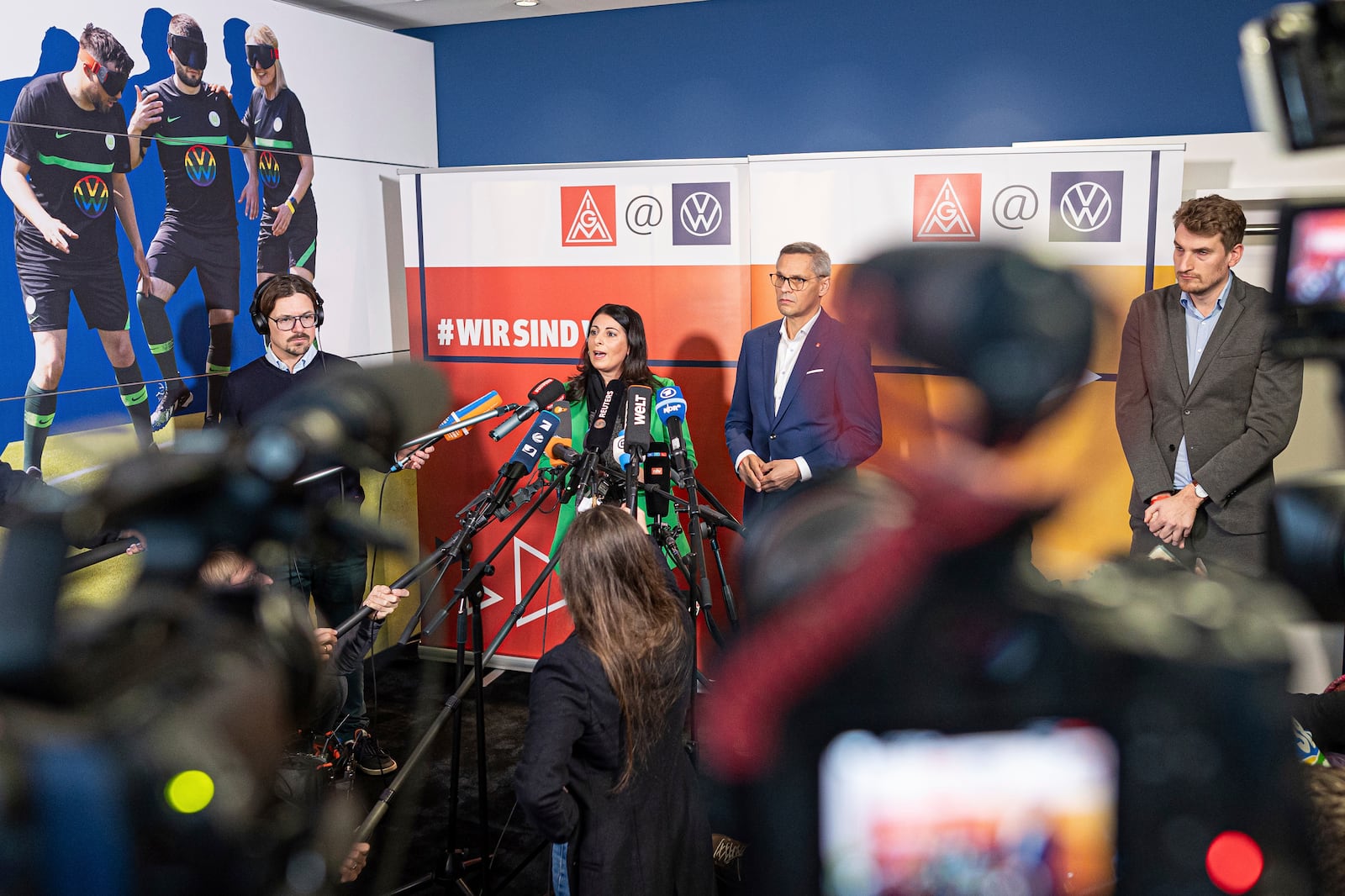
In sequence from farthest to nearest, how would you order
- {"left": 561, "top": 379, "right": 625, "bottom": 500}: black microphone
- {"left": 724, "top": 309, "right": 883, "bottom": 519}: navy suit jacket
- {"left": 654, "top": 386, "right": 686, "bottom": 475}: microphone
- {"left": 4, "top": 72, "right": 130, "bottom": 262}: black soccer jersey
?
{"left": 561, "top": 379, "right": 625, "bottom": 500}: black microphone → {"left": 724, "top": 309, "right": 883, "bottom": 519}: navy suit jacket → {"left": 4, "top": 72, "right": 130, "bottom": 262}: black soccer jersey → {"left": 654, "top": 386, "right": 686, "bottom": 475}: microphone

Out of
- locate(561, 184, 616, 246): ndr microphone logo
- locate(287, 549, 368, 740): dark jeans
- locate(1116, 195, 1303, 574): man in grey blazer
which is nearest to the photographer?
locate(287, 549, 368, 740): dark jeans

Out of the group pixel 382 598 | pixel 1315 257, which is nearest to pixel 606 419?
pixel 382 598

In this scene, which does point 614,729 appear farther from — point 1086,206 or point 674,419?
point 1086,206

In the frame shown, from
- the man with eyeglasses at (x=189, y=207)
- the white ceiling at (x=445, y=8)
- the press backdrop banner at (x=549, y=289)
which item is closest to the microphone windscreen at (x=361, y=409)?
the man with eyeglasses at (x=189, y=207)

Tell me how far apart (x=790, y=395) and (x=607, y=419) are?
64 cm

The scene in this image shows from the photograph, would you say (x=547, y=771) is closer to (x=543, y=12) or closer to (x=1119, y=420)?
(x=1119, y=420)

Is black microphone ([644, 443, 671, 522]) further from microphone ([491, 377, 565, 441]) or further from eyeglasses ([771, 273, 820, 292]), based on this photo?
eyeglasses ([771, 273, 820, 292])

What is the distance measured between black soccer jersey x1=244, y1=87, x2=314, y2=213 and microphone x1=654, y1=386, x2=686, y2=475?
6.61 ft

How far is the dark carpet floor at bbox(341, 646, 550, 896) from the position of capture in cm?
277

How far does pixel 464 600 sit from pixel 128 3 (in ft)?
7.76

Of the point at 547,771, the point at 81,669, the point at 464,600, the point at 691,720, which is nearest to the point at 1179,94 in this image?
the point at 691,720

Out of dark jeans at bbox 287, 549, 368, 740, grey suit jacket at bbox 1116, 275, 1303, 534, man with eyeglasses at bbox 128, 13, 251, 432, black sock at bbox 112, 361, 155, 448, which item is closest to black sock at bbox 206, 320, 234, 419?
man with eyeglasses at bbox 128, 13, 251, 432

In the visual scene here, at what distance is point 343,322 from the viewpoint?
167 inches

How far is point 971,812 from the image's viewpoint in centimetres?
48
